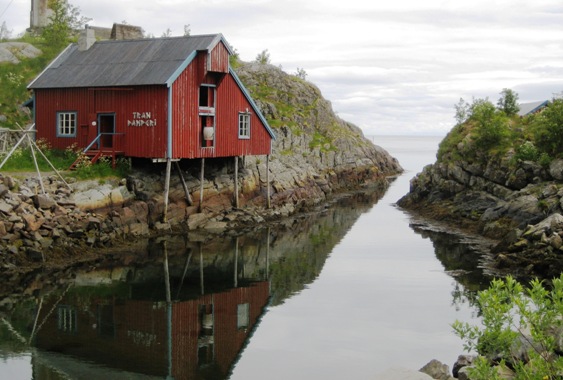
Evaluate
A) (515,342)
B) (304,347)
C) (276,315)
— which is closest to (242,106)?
(276,315)

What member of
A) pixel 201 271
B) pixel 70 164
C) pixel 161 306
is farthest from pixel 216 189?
pixel 161 306

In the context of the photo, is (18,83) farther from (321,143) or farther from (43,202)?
(321,143)

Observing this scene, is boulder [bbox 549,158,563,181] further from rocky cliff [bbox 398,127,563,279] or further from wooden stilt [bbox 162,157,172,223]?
wooden stilt [bbox 162,157,172,223]

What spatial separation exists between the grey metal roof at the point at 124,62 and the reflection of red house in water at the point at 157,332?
13.9 metres

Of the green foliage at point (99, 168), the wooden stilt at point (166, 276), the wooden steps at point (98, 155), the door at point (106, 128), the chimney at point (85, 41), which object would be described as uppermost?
the chimney at point (85, 41)

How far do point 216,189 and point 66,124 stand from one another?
920 centimetres

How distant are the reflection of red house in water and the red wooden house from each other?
Answer: 477 inches

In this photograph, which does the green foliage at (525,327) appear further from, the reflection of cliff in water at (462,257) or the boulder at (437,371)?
the reflection of cliff in water at (462,257)

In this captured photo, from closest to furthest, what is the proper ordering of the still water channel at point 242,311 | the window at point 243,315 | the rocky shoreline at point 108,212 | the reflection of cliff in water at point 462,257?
the still water channel at point 242,311
the window at point 243,315
the reflection of cliff in water at point 462,257
the rocky shoreline at point 108,212

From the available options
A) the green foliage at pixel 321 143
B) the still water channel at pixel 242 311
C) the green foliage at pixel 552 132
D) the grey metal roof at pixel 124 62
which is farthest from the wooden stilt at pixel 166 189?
the green foliage at pixel 321 143

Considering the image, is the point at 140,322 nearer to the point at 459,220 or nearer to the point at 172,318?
the point at 172,318

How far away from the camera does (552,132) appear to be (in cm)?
3875

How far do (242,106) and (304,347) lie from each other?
72.3 feet

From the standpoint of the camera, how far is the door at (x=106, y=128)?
3578 centimetres
